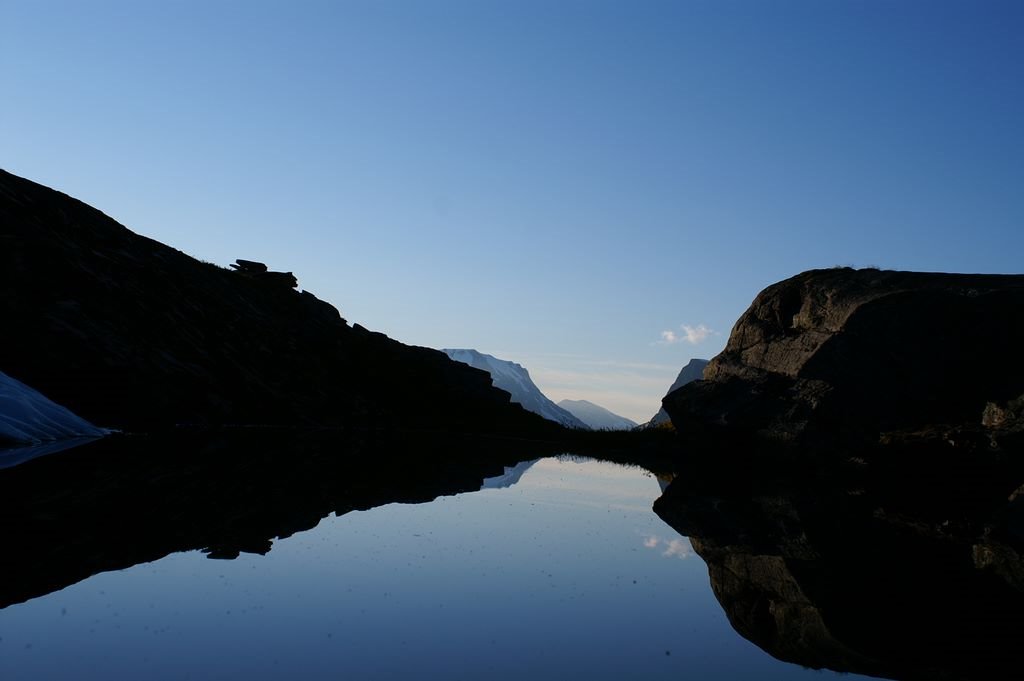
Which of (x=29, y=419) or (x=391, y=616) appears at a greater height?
(x=29, y=419)

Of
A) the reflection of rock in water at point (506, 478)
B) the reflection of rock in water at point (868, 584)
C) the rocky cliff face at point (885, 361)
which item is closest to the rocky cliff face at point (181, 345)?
the reflection of rock in water at point (506, 478)

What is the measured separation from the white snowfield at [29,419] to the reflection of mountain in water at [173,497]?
157 cm

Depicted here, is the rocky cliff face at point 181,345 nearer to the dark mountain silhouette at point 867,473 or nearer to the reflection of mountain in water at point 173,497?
the reflection of mountain in water at point 173,497

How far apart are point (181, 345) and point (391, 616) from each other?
41.5 meters

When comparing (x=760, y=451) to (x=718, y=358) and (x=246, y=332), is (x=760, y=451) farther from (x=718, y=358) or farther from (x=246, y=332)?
(x=246, y=332)

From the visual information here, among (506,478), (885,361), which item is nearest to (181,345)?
(506,478)

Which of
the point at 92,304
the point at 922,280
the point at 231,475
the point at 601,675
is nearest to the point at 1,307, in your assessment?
the point at 92,304

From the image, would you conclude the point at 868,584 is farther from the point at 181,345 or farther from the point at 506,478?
the point at 181,345

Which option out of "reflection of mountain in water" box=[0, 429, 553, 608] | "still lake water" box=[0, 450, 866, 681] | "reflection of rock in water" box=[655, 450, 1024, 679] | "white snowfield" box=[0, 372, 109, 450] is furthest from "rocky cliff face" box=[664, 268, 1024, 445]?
"white snowfield" box=[0, 372, 109, 450]

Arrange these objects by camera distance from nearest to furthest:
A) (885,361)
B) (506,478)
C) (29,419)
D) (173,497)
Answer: (173,497) → (29,419) → (506,478) → (885,361)

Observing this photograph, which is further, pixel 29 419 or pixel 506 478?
pixel 506 478

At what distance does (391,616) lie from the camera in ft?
30.2

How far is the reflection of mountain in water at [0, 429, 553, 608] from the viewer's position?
1078 cm

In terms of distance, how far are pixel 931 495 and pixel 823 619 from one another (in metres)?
23.2
